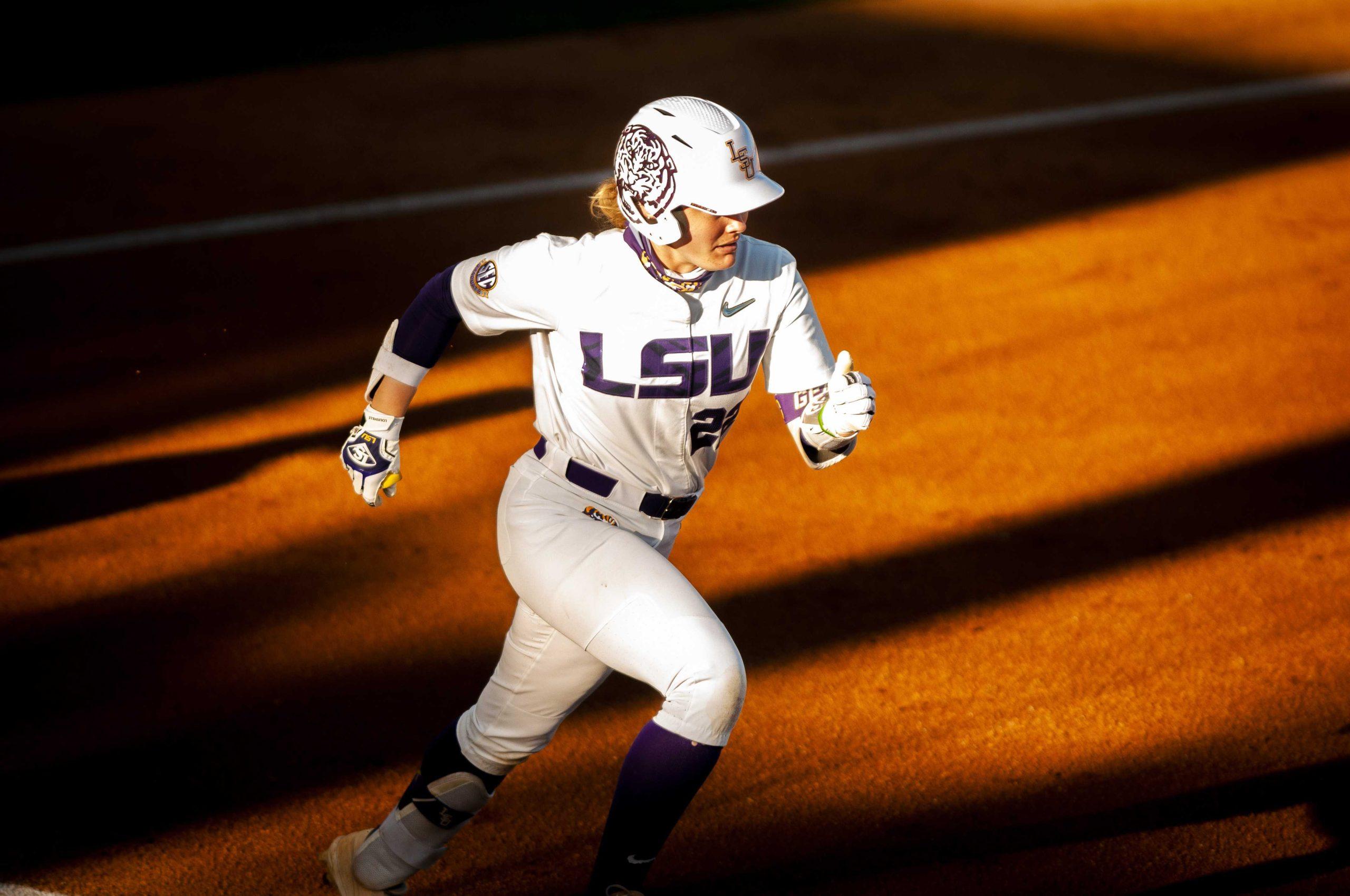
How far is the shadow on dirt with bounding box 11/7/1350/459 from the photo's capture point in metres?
6.27

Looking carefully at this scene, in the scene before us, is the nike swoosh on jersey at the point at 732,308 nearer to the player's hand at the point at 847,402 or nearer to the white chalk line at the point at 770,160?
the player's hand at the point at 847,402

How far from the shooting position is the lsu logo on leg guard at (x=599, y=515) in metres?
3.17

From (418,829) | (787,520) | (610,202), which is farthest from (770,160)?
(418,829)

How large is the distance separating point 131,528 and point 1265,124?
7.80 m

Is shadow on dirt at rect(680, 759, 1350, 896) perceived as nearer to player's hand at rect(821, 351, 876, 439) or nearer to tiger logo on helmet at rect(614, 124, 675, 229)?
player's hand at rect(821, 351, 876, 439)

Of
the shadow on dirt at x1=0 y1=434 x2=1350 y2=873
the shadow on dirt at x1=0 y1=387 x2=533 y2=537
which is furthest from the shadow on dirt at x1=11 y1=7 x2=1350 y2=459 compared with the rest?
the shadow on dirt at x1=0 y1=434 x2=1350 y2=873

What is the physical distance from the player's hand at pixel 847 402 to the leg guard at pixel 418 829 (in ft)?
4.14

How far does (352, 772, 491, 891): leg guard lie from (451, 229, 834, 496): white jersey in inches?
35.0

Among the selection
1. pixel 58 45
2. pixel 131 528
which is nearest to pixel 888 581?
pixel 131 528

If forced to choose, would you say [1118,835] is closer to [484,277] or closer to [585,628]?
[585,628]

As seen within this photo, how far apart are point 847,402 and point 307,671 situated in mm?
2280

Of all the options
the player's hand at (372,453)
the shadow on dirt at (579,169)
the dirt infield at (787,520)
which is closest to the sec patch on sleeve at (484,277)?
the player's hand at (372,453)

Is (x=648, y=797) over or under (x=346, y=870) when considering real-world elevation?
over

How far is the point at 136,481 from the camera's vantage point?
536cm
